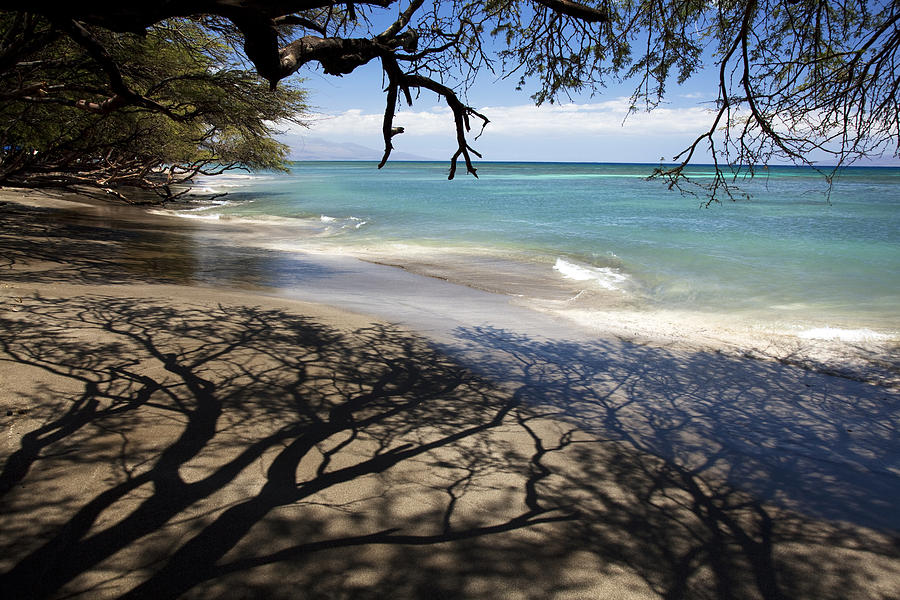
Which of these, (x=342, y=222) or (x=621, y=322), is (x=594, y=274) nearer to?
(x=621, y=322)

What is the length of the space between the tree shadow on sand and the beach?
0.02 metres

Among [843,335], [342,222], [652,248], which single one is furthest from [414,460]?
[342,222]

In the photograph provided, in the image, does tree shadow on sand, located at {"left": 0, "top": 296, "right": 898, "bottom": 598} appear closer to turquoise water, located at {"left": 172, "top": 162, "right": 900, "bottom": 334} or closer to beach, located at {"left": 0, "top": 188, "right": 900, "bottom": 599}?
beach, located at {"left": 0, "top": 188, "right": 900, "bottom": 599}

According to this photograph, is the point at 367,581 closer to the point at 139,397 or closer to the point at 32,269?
the point at 139,397

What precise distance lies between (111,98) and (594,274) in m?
11.3

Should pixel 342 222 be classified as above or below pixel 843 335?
below

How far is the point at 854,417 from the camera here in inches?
220

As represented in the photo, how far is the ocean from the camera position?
34.2 feet

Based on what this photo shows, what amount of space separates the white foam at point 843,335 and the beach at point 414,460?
A: 94cm

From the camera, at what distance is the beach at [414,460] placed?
2.88 meters

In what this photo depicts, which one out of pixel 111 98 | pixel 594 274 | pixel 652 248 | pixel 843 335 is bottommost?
pixel 594 274

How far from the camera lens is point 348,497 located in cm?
345

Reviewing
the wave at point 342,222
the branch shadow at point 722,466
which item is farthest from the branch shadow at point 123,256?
the wave at point 342,222

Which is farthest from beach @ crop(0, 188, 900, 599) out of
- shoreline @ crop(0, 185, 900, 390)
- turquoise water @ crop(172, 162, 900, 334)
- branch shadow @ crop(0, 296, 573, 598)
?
turquoise water @ crop(172, 162, 900, 334)
